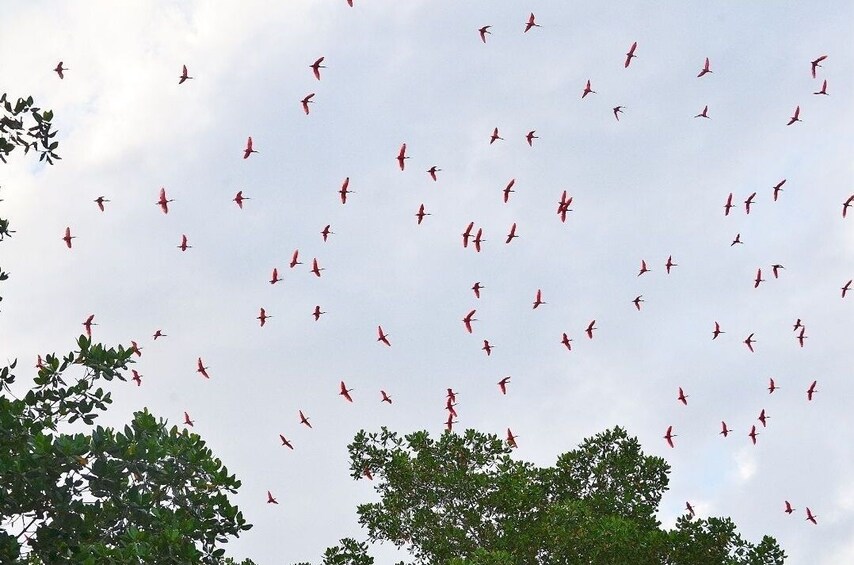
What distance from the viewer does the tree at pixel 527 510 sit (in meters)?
24.8

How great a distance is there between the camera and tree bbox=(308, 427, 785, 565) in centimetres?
2478

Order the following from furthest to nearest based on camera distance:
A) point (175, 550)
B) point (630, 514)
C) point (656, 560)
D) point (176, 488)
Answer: point (630, 514)
point (656, 560)
point (176, 488)
point (175, 550)

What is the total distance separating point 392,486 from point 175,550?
1486 centimetres

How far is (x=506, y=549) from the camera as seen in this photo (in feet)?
84.7

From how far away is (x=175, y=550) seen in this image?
13.9 meters

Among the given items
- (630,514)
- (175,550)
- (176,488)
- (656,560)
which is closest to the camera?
(175,550)

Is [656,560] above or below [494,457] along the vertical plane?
below

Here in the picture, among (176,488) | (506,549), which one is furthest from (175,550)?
(506,549)

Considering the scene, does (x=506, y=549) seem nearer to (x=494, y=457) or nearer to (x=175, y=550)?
(x=494, y=457)

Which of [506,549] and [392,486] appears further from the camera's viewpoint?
[392,486]

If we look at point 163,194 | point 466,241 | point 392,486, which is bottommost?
point 392,486

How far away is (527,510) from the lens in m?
26.8

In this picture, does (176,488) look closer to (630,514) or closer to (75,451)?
(75,451)

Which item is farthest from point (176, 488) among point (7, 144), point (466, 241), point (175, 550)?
point (466, 241)
